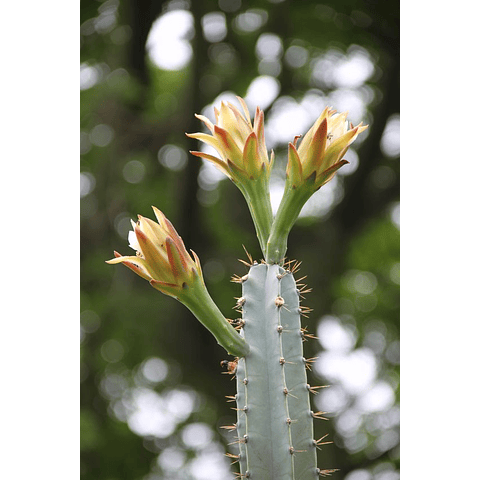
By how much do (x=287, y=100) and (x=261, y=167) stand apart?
161 cm

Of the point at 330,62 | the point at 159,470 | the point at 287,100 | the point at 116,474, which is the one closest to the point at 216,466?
the point at 159,470

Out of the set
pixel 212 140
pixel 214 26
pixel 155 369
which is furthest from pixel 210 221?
pixel 212 140

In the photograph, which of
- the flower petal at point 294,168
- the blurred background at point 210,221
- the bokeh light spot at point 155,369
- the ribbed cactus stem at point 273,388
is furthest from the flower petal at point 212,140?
the bokeh light spot at point 155,369

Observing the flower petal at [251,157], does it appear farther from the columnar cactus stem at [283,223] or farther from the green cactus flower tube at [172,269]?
the green cactus flower tube at [172,269]

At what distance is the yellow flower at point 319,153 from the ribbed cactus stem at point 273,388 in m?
0.20

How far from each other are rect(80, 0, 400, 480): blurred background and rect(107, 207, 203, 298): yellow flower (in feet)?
4.76

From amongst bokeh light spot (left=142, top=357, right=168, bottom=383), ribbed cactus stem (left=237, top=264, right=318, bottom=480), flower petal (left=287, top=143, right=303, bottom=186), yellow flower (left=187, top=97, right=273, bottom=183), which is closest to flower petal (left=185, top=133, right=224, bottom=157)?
Result: yellow flower (left=187, top=97, right=273, bottom=183)

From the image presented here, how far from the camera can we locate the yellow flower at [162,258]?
1.02 metres

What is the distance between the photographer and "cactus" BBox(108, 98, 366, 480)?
102 cm

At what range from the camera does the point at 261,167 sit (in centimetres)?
113

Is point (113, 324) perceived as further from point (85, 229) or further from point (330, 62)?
point (330, 62)

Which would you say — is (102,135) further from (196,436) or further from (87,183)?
(196,436)

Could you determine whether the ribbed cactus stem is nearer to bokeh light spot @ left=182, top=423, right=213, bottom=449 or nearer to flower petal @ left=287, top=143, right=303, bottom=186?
flower petal @ left=287, top=143, right=303, bottom=186

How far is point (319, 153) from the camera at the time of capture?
110 cm
